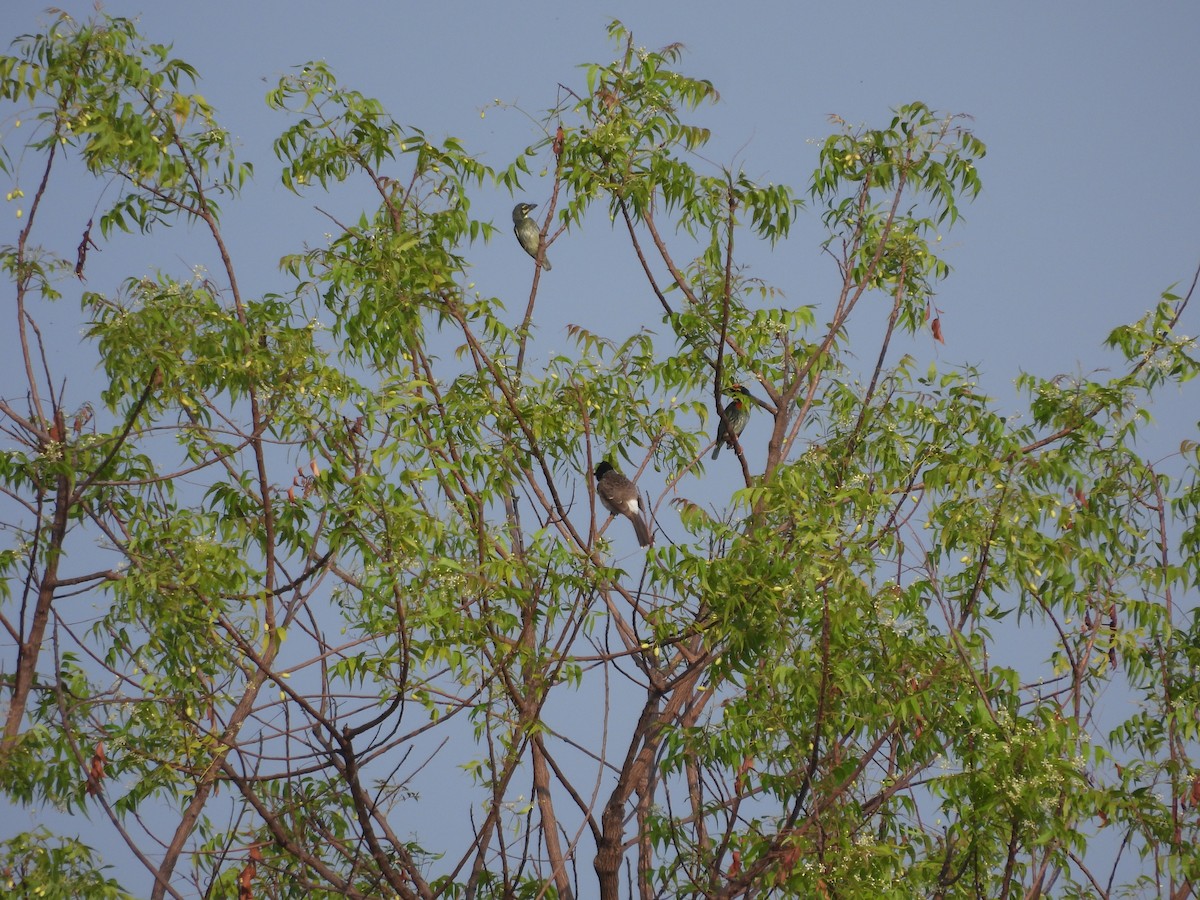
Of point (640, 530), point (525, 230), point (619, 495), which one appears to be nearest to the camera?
point (619, 495)

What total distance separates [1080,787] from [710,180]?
3.50 metres

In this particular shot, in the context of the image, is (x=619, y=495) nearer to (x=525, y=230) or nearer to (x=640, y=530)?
(x=640, y=530)

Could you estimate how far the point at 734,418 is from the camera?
874 centimetres

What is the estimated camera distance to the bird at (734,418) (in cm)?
690

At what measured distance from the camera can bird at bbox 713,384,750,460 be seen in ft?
22.6

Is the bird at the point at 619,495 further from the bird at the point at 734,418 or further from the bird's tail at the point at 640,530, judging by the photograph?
the bird at the point at 734,418

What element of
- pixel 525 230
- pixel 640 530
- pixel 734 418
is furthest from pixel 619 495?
pixel 525 230

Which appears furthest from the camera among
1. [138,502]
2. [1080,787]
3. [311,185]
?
[311,185]

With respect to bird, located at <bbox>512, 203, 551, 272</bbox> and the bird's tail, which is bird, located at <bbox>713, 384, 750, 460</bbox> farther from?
bird, located at <bbox>512, 203, 551, 272</bbox>

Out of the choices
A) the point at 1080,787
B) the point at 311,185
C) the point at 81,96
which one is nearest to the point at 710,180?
the point at 311,185

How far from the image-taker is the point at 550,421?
256 inches

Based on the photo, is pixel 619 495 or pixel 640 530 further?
pixel 640 530

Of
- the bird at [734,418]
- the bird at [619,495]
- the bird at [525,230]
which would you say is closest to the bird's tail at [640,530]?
the bird at [619,495]

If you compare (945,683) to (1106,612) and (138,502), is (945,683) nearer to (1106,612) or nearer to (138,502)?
(1106,612)
